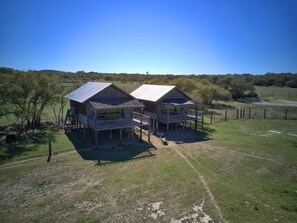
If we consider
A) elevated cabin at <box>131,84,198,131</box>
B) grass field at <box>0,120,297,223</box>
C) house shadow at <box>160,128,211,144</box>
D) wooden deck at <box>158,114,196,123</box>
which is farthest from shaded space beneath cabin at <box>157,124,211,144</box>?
grass field at <box>0,120,297,223</box>

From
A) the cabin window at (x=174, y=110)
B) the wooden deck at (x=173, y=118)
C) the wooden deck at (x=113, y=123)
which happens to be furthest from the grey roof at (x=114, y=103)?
the cabin window at (x=174, y=110)

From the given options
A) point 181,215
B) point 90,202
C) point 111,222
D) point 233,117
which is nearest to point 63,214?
point 90,202

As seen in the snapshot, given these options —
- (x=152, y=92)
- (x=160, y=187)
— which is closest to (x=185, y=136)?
(x=152, y=92)

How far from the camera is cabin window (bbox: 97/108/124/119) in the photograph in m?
26.9

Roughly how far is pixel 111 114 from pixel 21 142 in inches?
369

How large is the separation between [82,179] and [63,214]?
4424 mm

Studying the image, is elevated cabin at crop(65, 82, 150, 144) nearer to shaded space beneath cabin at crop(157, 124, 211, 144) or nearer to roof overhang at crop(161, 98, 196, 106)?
shaded space beneath cabin at crop(157, 124, 211, 144)

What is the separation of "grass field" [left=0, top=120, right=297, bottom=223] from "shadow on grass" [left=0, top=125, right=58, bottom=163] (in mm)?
2306

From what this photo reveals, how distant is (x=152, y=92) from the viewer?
34.0 meters

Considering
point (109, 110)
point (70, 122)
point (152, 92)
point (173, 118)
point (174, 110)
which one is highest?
point (152, 92)

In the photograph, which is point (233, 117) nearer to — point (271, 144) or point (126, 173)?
point (271, 144)

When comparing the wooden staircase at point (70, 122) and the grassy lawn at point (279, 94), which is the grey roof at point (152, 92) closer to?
the wooden staircase at point (70, 122)

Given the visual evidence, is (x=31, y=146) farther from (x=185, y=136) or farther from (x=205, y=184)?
(x=185, y=136)

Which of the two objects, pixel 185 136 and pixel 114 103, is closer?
pixel 114 103
